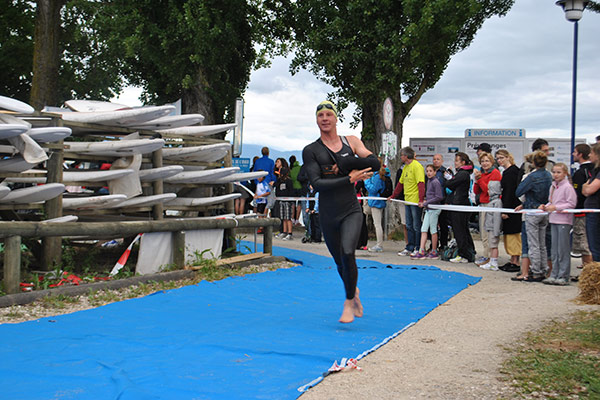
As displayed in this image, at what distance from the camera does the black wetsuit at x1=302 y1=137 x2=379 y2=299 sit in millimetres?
6332

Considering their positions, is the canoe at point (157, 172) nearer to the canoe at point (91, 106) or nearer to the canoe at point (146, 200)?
the canoe at point (146, 200)

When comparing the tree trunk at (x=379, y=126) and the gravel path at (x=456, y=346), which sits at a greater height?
the tree trunk at (x=379, y=126)

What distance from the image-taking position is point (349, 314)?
6.53 meters

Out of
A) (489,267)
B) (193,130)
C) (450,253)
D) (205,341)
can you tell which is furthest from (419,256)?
(205,341)

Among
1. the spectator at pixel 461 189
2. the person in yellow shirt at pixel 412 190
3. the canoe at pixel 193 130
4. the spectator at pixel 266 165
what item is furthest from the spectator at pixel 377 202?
the spectator at pixel 266 165

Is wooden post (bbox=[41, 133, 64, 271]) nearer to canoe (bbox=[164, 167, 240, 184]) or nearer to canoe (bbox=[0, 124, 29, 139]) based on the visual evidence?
canoe (bbox=[0, 124, 29, 139])

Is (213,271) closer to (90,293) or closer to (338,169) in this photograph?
(90,293)

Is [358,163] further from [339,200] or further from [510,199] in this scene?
[510,199]

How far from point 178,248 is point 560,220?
5.66 metres

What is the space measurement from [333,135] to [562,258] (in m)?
4.93

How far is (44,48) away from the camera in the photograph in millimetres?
20391

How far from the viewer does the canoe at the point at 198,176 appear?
11338mm

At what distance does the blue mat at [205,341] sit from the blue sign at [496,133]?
14.6 metres

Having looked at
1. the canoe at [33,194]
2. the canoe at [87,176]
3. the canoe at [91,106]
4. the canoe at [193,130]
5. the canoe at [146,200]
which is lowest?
the canoe at [146,200]
